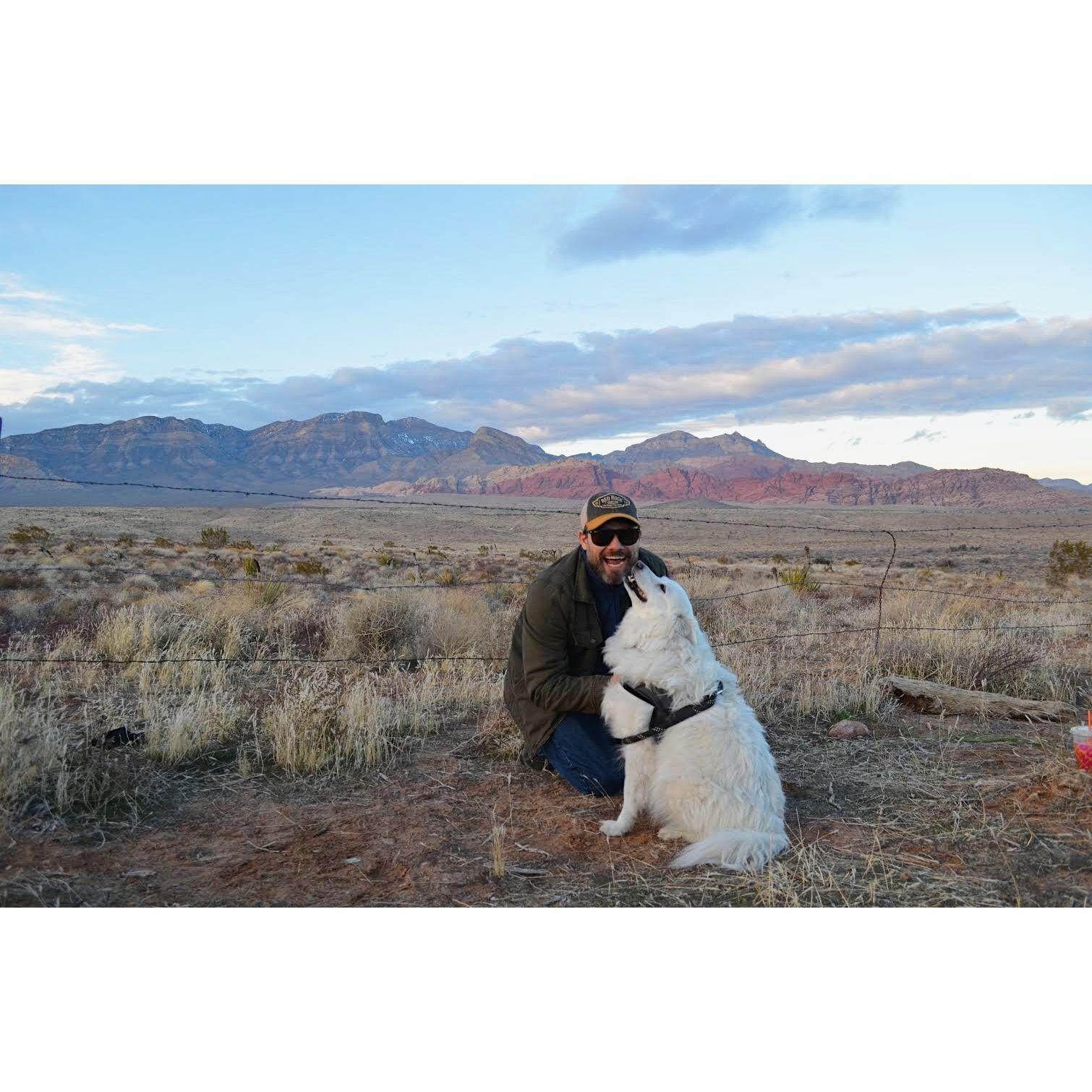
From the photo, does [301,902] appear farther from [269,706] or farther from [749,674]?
[749,674]

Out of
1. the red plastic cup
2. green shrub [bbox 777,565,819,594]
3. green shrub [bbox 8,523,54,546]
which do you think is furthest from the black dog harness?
green shrub [bbox 8,523,54,546]

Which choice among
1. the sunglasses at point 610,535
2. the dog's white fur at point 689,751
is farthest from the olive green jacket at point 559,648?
the dog's white fur at point 689,751

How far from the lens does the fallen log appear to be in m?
6.64

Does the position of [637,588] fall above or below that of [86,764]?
above

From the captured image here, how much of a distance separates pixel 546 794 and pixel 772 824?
1.55 meters

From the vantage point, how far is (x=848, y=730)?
620cm

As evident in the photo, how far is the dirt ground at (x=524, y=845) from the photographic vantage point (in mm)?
3641

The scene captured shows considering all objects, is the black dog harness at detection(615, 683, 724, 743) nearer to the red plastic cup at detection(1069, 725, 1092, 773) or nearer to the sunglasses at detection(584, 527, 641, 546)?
the sunglasses at detection(584, 527, 641, 546)

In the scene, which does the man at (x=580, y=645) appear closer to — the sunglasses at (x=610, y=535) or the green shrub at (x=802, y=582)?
the sunglasses at (x=610, y=535)

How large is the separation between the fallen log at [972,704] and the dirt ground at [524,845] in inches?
45.9

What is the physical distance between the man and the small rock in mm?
2190

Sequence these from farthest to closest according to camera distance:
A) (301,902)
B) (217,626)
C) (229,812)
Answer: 1. (217,626)
2. (229,812)
3. (301,902)

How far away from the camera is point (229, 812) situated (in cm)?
465

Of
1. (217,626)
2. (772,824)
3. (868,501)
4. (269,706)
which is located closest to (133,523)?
(217,626)
